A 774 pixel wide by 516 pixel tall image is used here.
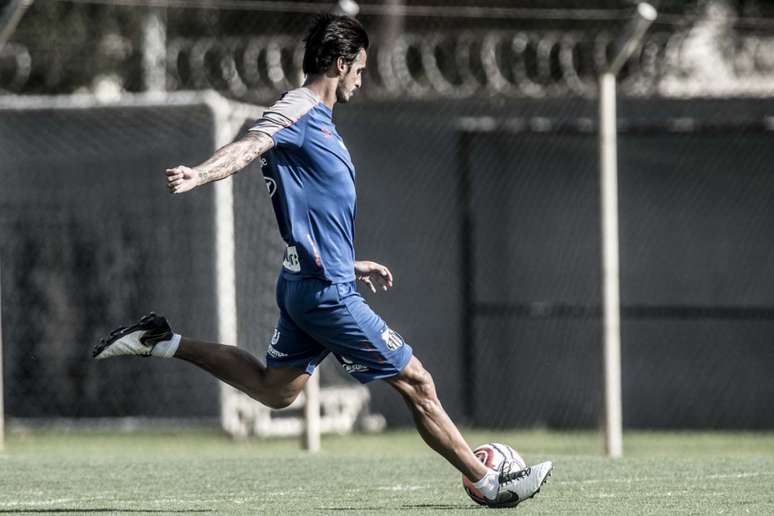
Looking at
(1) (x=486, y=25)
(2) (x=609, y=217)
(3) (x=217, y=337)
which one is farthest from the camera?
(1) (x=486, y=25)

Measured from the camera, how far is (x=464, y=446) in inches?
293

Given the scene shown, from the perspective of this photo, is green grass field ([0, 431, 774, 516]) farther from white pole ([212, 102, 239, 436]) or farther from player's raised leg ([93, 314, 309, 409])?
white pole ([212, 102, 239, 436])

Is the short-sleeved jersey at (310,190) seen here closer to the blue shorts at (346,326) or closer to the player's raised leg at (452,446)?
the blue shorts at (346,326)

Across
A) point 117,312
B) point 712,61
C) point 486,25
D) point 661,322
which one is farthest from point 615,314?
point 712,61

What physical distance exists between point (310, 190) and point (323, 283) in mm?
413

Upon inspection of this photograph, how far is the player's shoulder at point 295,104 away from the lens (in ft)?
23.5

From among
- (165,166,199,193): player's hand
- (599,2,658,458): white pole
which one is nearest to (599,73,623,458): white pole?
(599,2,658,458): white pole

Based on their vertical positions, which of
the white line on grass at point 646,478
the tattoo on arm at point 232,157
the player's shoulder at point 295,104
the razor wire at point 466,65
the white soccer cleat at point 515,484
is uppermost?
the razor wire at point 466,65

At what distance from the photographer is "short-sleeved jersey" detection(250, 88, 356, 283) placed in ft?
23.7

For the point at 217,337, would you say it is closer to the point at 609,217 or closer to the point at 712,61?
the point at 609,217

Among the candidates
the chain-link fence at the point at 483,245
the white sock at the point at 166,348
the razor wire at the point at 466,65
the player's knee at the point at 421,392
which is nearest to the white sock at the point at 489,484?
Result: the player's knee at the point at 421,392

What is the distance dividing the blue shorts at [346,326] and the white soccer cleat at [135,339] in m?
0.60

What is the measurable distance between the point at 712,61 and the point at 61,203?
1158cm

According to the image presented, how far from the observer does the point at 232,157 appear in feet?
22.2
